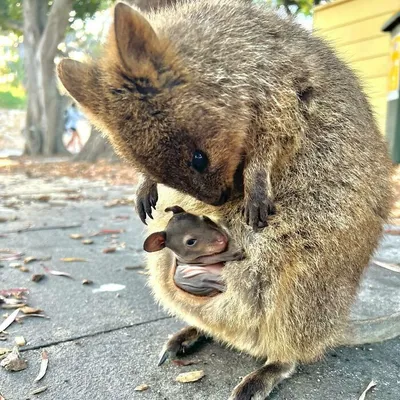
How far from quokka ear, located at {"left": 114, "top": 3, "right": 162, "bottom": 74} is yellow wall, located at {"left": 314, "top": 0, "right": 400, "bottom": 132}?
18.1 ft

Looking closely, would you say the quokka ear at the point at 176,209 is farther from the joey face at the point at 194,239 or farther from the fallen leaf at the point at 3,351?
the fallen leaf at the point at 3,351

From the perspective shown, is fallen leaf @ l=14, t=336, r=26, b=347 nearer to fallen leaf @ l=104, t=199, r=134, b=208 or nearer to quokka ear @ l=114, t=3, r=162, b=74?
quokka ear @ l=114, t=3, r=162, b=74

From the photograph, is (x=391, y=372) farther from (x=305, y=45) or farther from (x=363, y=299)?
(x=305, y=45)

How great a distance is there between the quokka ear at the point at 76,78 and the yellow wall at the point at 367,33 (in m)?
5.53

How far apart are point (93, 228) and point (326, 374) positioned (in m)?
2.74

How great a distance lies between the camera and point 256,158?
5.47 ft

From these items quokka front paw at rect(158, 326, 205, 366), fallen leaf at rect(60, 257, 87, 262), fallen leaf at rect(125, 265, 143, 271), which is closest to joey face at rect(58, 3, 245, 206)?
quokka front paw at rect(158, 326, 205, 366)

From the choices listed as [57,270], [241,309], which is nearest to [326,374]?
[241,309]

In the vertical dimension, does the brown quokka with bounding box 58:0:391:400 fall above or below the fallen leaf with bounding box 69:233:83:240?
above

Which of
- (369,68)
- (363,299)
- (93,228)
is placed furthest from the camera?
(369,68)

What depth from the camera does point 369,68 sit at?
7.04 m

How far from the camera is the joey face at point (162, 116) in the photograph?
61.6 inches

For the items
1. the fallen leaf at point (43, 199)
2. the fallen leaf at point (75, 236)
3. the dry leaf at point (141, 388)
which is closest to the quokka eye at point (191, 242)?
the dry leaf at point (141, 388)

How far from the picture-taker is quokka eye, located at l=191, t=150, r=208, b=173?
160 cm
